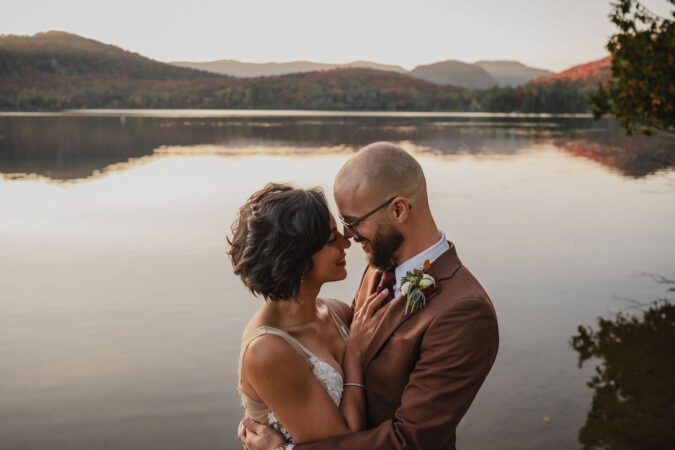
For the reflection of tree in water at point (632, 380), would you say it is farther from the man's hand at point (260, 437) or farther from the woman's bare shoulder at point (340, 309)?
the man's hand at point (260, 437)

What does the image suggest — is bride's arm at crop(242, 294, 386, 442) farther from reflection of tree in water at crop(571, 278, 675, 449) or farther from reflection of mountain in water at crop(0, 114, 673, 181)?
reflection of mountain in water at crop(0, 114, 673, 181)

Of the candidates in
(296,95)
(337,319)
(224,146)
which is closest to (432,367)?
(337,319)

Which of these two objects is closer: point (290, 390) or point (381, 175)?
point (290, 390)

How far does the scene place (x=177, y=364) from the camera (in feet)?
26.3

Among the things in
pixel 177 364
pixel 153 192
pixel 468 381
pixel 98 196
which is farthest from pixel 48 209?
pixel 468 381

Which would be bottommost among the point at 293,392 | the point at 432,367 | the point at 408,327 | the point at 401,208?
the point at 293,392

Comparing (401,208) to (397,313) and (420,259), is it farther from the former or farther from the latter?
(397,313)

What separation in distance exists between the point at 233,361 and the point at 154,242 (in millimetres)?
7112

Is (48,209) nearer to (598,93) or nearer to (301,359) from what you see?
(598,93)

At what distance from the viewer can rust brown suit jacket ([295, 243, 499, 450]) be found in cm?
270

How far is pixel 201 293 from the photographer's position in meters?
10.9

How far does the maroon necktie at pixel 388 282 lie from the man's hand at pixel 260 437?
2.65ft

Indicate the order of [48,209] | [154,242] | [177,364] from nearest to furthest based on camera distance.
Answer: [177,364] < [154,242] < [48,209]

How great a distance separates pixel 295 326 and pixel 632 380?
18.3 feet
